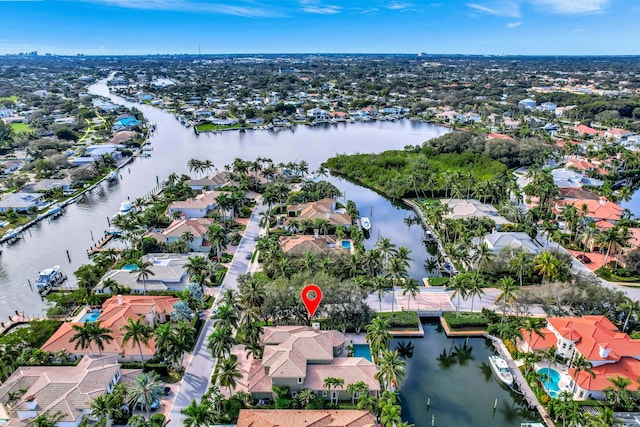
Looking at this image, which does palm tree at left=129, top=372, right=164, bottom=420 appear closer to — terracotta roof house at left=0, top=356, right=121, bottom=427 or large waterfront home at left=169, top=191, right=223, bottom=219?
terracotta roof house at left=0, top=356, right=121, bottom=427

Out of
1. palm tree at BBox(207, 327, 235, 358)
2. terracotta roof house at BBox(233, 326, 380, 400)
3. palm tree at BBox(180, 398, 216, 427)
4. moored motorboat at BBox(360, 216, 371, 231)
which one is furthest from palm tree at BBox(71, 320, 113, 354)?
moored motorboat at BBox(360, 216, 371, 231)

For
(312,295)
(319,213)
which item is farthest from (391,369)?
(319,213)

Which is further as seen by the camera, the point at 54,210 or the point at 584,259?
the point at 54,210

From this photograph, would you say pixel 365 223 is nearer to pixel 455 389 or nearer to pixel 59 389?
pixel 455 389

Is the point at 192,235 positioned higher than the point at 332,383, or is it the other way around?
the point at 192,235

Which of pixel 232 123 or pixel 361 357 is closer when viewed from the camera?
pixel 361 357

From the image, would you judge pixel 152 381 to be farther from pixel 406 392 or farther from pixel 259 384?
pixel 406 392

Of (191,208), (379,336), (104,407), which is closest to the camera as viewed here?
(104,407)

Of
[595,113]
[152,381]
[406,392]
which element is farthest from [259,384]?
[595,113]
